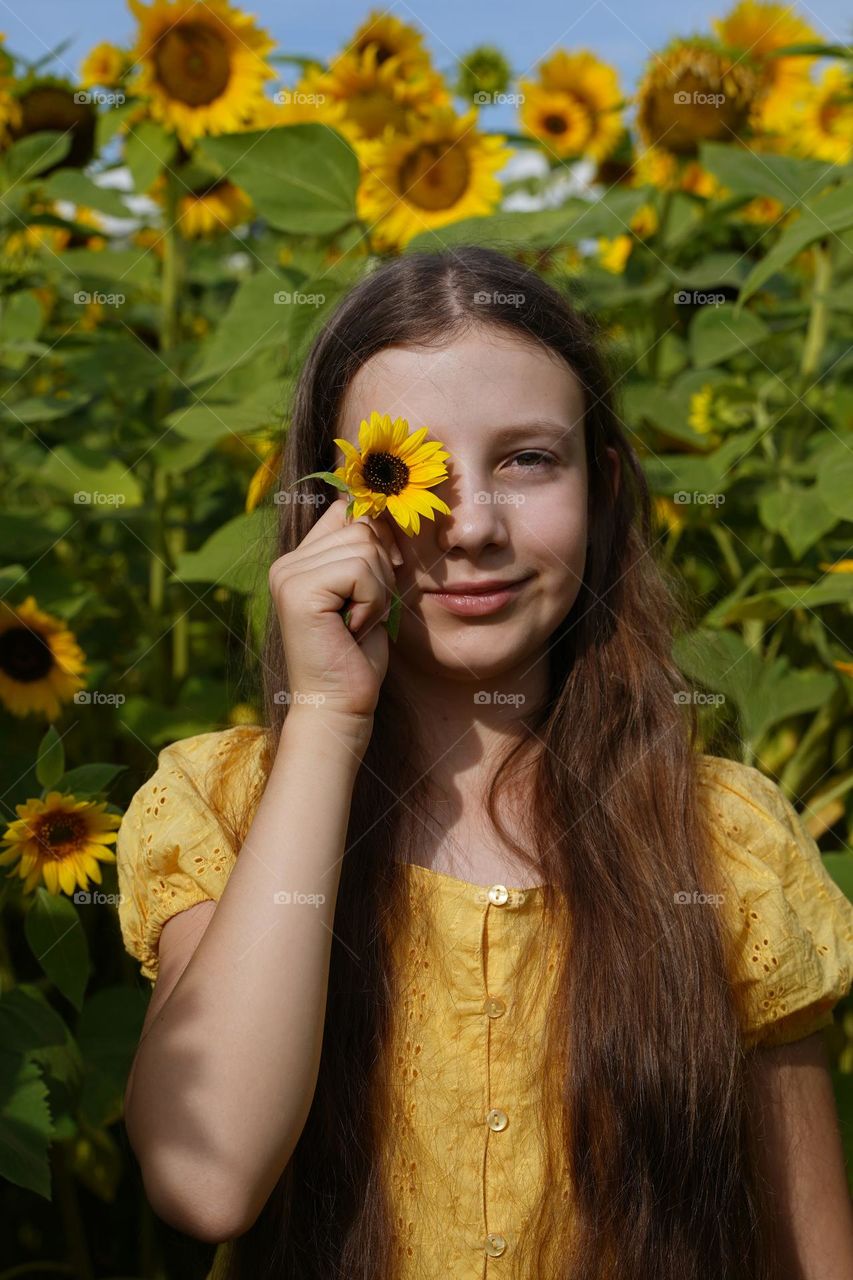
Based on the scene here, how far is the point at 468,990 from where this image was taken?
4.11ft

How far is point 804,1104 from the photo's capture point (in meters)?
1.33

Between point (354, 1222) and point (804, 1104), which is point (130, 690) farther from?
point (804, 1104)

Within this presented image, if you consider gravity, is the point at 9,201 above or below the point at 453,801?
above

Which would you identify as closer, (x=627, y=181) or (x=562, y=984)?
(x=562, y=984)

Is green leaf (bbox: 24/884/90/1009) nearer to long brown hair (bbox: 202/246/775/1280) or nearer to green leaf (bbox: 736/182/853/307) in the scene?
long brown hair (bbox: 202/246/775/1280)

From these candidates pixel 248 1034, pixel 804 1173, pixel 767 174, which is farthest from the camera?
pixel 767 174

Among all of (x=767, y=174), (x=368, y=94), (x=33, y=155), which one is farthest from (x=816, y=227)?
(x=33, y=155)

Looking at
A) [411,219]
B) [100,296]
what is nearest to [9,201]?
[100,296]

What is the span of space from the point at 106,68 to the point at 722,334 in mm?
977

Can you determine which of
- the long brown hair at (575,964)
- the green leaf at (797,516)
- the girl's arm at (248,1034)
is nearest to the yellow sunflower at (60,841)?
the long brown hair at (575,964)

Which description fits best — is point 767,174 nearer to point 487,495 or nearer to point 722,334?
point 722,334

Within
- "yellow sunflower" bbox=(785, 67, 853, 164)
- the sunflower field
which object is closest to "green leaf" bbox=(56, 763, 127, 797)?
the sunflower field

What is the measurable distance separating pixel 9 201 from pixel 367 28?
0.66 metres

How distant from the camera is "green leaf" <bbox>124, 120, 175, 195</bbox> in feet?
6.47
